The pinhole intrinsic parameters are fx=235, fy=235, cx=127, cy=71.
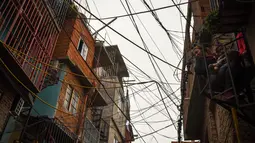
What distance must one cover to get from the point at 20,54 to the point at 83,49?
6.91m

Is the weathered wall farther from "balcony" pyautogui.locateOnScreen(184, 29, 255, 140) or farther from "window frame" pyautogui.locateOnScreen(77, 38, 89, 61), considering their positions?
"window frame" pyautogui.locateOnScreen(77, 38, 89, 61)

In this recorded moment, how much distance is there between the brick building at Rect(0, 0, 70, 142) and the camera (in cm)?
696

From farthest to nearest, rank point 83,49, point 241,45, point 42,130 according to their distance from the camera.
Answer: point 83,49 < point 42,130 < point 241,45

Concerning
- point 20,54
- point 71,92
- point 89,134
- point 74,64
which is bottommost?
point 89,134

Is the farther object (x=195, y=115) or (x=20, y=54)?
(x=195, y=115)

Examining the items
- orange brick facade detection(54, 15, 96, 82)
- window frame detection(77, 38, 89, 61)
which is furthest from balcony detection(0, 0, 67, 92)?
window frame detection(77, 38, 89, 61)

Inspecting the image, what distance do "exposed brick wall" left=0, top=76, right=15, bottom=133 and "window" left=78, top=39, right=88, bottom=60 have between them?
6.32m

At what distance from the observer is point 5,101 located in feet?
25.2

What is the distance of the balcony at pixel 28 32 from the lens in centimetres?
701

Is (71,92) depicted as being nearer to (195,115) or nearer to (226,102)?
(195,115)

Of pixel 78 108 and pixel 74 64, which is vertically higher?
pixel 74 64

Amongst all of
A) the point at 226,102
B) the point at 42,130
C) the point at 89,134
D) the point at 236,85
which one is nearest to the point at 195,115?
the point at 236,85

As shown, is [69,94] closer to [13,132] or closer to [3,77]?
[13,132]

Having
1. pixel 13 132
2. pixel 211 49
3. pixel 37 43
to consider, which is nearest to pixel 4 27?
pixel 37 43
